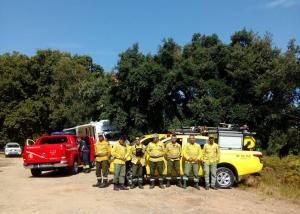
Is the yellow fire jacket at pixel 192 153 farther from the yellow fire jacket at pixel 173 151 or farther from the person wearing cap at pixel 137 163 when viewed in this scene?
the person wearing cap at pixel 137 163

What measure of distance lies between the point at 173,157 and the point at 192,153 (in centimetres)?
68

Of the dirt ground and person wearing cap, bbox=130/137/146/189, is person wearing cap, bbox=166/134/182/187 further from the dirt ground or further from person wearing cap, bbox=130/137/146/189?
person wearing cap, bbox=130/137/146/189

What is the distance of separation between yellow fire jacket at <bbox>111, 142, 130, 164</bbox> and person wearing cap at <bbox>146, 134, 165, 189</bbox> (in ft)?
2.52

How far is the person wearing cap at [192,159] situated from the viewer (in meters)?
15.5

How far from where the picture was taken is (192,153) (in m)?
15.5

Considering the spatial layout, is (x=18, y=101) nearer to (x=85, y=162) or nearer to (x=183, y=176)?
(x=85, y=162)

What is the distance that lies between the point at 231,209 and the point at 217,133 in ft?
18.2

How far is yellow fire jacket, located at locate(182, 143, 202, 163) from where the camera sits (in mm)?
15445

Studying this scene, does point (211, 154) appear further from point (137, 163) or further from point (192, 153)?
point (137, 163)

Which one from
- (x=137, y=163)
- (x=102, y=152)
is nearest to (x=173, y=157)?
(x=137, y=163)

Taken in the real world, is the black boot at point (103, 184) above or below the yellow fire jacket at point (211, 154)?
below

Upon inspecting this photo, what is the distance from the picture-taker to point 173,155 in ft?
51.2

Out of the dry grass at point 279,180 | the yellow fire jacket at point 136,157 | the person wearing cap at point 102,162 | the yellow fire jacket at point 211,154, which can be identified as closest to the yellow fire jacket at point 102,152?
the person wearing cap at point 102,162

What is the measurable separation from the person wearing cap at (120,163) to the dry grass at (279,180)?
14.3 ft
